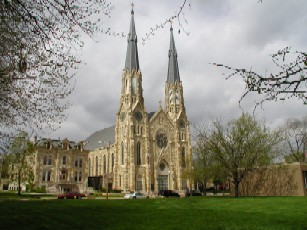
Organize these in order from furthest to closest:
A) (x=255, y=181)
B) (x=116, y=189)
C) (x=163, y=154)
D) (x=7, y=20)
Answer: (x=163, y=154) → (x=116, y=189) → (x=255, y=181) → (x=7, y=20)

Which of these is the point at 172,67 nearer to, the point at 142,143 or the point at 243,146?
the point at 142,143

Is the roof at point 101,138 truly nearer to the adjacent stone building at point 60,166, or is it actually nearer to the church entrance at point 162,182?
the adjacent stone building at point 60,166

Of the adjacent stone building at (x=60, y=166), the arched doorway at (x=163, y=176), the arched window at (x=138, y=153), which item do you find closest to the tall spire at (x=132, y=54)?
the arched window at (x=138, y=153)

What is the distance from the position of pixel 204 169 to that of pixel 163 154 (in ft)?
77.6

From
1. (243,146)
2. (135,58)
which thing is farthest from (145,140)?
(243,146)

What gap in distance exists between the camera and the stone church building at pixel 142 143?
61812 mm

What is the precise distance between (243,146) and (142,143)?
1326 inches

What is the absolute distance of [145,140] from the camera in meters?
64.9

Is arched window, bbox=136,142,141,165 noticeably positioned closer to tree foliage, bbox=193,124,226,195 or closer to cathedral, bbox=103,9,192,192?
cathedral, bbox=103,9,192,192

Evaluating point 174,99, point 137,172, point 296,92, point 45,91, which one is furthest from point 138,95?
point 296,92

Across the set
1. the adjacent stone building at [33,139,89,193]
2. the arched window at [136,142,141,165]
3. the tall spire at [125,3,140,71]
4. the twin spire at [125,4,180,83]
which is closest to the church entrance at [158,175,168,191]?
the arched window at [136,142,141,165]

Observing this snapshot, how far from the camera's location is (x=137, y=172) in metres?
61.6

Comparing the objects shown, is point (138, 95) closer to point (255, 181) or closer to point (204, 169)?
A: point (204, 169)

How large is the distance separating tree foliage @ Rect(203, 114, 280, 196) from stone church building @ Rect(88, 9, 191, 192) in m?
25.1
